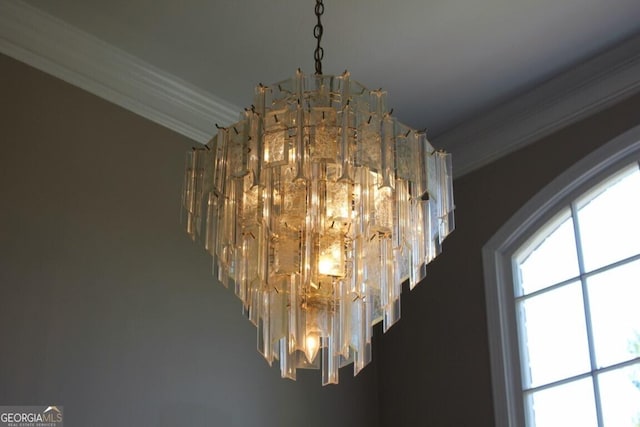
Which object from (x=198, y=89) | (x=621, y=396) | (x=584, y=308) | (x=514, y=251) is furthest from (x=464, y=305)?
(x=198, y=89)

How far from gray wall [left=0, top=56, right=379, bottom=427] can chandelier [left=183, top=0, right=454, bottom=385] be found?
1054mm

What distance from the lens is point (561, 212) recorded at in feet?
13.1

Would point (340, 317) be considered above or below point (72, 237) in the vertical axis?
below

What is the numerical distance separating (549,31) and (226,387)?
6.83 feet

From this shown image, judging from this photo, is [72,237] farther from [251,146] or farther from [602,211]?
[602,211]

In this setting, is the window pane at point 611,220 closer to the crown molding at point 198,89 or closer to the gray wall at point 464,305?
the gray wall at point 464,305

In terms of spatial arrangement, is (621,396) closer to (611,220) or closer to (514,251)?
(611,220)

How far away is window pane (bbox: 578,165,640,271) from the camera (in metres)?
3.72

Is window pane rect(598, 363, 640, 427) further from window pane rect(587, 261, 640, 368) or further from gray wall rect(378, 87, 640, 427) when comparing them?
gray wall rect(378, 87, 640, 427)

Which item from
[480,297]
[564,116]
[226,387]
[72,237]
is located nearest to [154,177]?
[72,237]

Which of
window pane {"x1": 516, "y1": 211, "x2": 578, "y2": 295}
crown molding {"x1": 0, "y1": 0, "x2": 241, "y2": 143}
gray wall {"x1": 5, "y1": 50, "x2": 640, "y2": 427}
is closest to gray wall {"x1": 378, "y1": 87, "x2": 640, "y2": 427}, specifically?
gray wall {"x1": 5, "y1": 50, "x2": 640, "y2": 427}

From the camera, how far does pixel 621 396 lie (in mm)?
3525

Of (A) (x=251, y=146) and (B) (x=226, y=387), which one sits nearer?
(A) (x=251, y=146)

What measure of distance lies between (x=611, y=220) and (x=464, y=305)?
2.69ft
